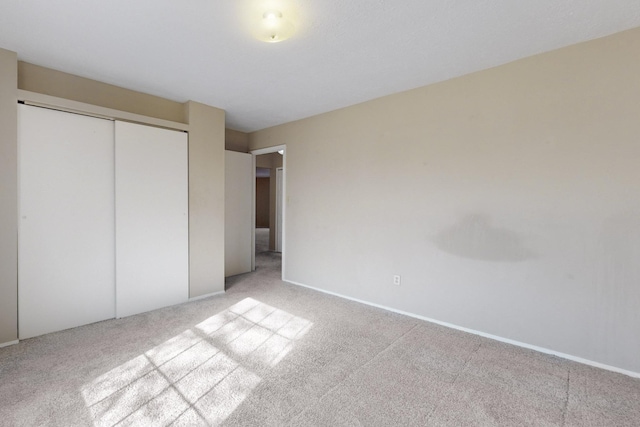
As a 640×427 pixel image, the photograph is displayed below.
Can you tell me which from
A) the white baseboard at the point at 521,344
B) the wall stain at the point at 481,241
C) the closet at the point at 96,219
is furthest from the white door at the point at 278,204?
the wall stain at the point at 481,241

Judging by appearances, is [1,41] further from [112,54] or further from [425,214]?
[425,214]

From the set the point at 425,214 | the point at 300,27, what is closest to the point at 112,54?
the point at 300,27

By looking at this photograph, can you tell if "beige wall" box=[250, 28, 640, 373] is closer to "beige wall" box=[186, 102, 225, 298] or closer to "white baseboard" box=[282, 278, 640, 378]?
"white baseboard" box=[282, 278, 640, 378]

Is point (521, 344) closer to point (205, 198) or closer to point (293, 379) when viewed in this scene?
point (293, 379)

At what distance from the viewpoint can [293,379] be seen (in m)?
1.94

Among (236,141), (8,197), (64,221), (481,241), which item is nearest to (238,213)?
(236,141)

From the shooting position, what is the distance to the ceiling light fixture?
1815 millimetres

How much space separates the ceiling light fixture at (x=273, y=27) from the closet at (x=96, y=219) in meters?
1.91

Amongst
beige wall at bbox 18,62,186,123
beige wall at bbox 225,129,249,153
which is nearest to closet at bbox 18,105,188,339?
beige wall at bbox 18,62,186,123

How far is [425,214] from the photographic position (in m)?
2.96

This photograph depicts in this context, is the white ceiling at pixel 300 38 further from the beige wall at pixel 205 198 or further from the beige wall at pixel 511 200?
the beige wall at pixel 205 198

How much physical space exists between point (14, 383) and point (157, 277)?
4.69 feet

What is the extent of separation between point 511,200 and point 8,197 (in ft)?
14.4

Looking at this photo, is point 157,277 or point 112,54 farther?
point 157,277
